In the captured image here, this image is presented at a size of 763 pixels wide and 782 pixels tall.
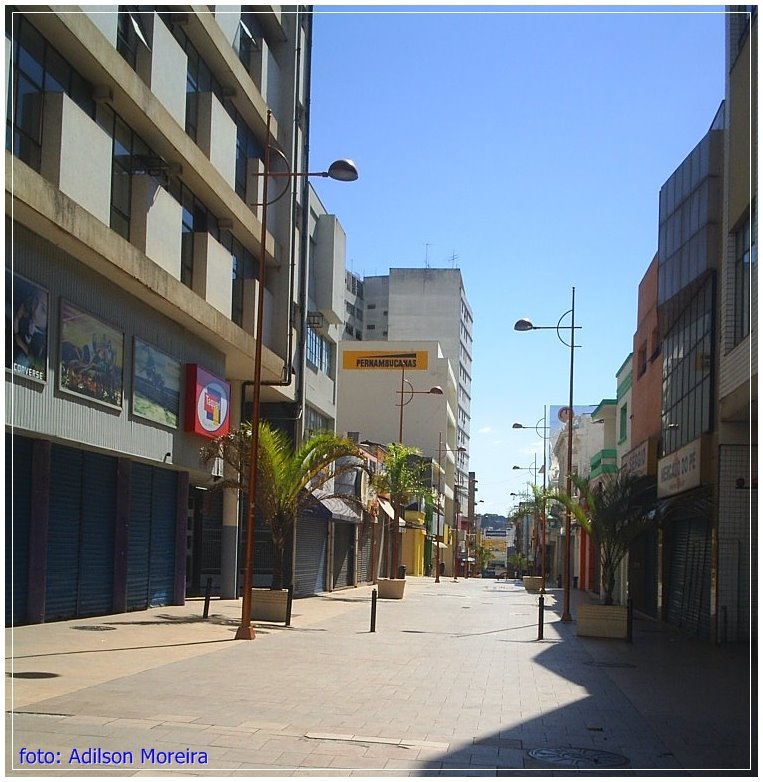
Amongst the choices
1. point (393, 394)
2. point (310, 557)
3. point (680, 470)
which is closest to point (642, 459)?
point (680, 470)

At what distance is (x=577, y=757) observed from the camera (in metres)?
A: 9.23

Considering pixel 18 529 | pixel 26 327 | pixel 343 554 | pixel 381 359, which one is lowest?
pixel 343 554

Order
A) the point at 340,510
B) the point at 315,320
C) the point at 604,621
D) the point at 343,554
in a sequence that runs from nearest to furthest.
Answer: the point at 604,621
the point at 340,510
the point at 315,320
the point at 343,554

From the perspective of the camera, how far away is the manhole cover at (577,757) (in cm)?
892

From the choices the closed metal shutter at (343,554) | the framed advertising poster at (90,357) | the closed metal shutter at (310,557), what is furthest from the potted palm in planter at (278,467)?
the closed metal shutter at (343,554)

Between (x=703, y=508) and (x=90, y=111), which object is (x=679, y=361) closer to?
(x=703, y=508)

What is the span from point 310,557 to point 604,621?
54.1 feet

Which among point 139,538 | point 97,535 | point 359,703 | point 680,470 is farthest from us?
point 139,538

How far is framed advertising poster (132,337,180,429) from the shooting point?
2280 centimetres

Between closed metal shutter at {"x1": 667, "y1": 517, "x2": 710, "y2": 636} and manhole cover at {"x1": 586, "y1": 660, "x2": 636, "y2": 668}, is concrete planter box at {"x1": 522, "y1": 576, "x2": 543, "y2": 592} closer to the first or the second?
closed metal shutter at {"x1": 667, "y1": 517, "x2": 710, "y2": 636}

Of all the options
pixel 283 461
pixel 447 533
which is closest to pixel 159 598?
pixel 283 461

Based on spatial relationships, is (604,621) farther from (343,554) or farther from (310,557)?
(343,554)

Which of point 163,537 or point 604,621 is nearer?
point 604,621

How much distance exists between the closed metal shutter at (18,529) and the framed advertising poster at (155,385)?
3.68 meters
